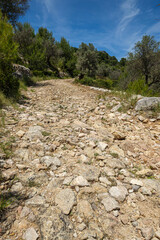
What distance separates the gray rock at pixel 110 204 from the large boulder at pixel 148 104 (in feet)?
14.9

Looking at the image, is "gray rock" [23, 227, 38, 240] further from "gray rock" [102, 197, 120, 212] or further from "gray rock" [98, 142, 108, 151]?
"gray rock" [98, 142, 108, 151]

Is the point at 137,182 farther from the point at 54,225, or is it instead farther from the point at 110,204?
the point at 54,225

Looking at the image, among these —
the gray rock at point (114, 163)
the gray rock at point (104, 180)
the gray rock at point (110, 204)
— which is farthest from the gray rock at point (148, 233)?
the gray rock at point (114, 163)

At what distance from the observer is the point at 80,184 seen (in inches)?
85.0

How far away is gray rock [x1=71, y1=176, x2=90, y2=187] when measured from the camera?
2.16 m

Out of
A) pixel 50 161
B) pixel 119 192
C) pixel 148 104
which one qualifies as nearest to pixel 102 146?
pixel 119 192

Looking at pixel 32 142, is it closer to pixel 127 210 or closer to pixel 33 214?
pixel 33 214

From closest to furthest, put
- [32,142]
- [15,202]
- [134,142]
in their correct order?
[15,202], [32,142], [134,142]

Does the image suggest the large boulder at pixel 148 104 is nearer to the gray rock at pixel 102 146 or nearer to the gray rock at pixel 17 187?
the gray rock at pixel 102 146

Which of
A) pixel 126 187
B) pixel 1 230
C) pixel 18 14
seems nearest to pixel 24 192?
pixel 1 230

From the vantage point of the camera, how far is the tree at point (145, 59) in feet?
49.8

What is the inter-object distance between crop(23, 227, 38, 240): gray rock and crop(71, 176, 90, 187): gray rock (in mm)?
868

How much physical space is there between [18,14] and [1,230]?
22974 millimetres

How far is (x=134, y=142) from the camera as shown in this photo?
373 cm
